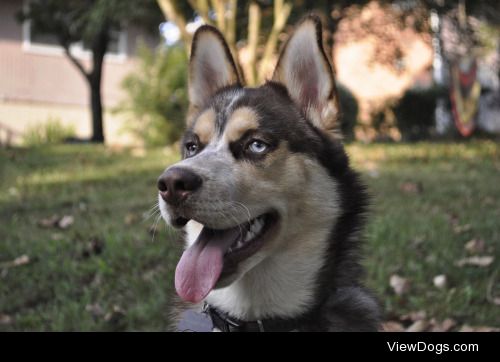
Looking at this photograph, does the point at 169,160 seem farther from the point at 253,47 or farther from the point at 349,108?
the point at 349,108

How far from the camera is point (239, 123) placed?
301cm

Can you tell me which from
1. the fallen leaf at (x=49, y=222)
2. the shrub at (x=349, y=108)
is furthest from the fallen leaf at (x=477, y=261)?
the shrub at (x=349, y=108)

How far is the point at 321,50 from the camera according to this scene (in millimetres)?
3107

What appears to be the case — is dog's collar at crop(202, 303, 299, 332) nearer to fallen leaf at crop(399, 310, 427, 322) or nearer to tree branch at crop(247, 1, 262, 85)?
fallen leaf at crop(399, 310, 427, 322)

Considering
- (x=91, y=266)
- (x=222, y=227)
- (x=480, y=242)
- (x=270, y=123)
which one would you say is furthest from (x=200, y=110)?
(x=480, y=242)

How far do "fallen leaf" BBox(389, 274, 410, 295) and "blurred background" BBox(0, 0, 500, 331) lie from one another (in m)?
0.02

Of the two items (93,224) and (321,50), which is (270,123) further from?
(93,224)

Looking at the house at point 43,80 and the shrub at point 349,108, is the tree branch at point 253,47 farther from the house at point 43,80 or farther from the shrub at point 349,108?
the house at point 43,80

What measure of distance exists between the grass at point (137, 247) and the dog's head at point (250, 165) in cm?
126

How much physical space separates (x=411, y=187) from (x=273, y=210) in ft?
17.2

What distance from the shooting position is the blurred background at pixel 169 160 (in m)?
4.38

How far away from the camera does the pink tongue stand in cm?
262
